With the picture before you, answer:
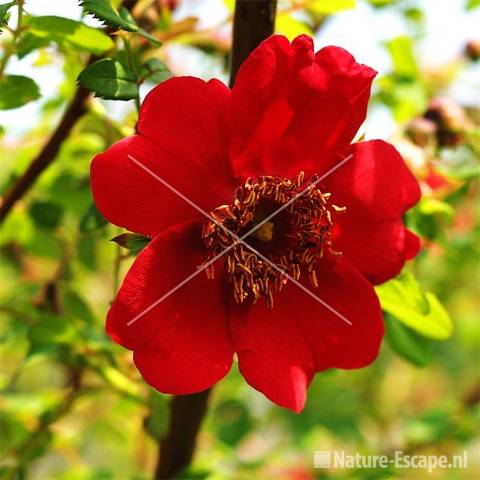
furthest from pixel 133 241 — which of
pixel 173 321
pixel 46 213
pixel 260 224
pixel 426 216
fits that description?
pixel 46 213

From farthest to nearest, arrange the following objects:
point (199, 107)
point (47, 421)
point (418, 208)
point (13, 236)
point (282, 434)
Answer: point (282, 434) → point (13, 236) → point (47, 421) → point (418, 208) → point (199, 107)

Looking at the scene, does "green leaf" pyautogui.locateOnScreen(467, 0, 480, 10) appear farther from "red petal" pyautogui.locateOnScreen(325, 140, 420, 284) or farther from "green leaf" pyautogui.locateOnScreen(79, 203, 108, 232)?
"green leaf" pyautogui.locateOnScreen(79, 203, 108, 232)

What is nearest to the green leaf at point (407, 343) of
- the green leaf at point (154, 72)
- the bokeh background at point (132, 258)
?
the bokeh background at point (132, 258)

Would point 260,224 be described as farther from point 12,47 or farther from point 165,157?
point 12,47

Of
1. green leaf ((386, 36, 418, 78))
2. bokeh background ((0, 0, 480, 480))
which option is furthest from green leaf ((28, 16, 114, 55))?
green leaf ((386, 36, 418, 78))

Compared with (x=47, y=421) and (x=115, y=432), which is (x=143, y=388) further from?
(x=115, y=432)

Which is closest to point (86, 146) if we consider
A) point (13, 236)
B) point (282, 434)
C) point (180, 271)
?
point (13, 236)

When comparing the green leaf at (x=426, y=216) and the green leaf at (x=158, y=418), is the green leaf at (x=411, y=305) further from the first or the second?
the green leaf at (x=158, y=418)
